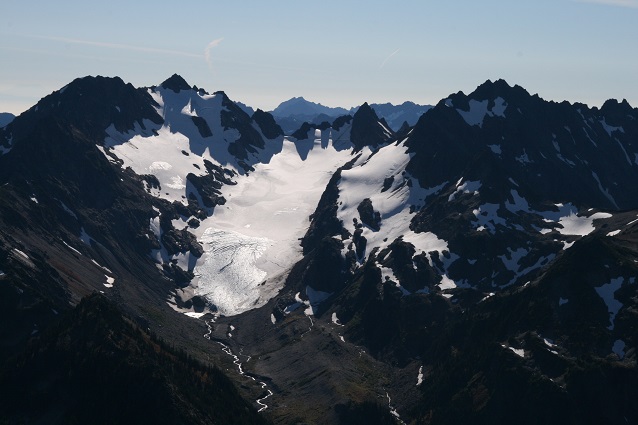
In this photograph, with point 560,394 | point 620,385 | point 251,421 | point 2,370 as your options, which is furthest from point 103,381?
point 620,385

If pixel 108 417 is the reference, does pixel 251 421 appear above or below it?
below

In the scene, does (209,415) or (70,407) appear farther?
(209,415)

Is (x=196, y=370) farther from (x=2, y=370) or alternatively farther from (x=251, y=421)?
(x=2, y=370)

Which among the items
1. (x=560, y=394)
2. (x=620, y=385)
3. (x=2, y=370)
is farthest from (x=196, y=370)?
(x=620, y=385)

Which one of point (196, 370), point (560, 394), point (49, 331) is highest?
point (49, 331)

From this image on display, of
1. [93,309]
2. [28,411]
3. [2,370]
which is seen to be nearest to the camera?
[28,411]

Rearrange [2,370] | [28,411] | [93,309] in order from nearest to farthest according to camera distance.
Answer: [28,411]
[2,370]
[93,309]

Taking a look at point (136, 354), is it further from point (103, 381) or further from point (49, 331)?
point (49, 331)

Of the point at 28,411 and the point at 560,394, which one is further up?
the point at 28,411

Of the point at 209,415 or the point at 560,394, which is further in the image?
the point at 560,394
